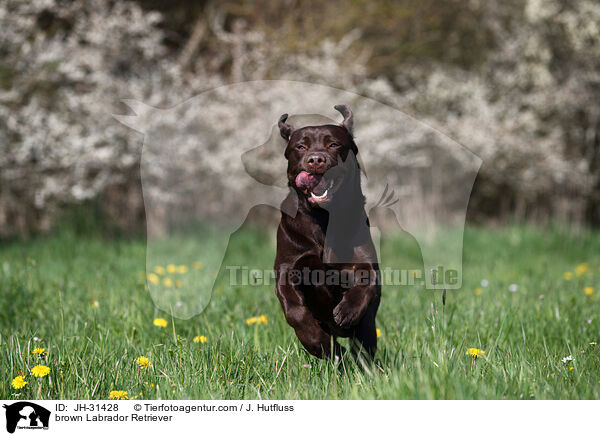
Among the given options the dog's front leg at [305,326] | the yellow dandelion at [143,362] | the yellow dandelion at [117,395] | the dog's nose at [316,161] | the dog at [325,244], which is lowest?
the yellow dandelion at [117,395]

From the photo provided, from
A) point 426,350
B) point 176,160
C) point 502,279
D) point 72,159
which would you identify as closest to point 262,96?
point 176,160

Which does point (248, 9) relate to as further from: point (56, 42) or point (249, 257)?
point (249, 257)

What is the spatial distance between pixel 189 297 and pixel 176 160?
353 cm

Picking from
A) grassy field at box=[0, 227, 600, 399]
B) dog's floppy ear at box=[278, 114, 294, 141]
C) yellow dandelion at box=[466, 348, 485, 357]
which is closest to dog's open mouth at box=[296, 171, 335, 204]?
dog's floppy ear at box=[278, 114, 294, 141]

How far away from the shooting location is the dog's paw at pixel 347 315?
2.14m

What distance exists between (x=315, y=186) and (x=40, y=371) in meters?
1.39

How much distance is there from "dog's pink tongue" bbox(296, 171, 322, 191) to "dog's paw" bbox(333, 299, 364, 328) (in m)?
0.49

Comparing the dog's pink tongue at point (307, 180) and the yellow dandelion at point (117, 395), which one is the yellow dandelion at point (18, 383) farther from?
the dog's pink tongue at point (307, 180)

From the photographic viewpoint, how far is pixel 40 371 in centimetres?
232

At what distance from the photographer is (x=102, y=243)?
661 centimetres
